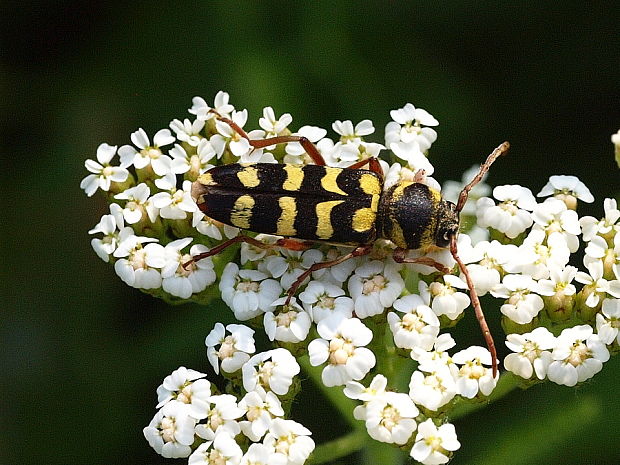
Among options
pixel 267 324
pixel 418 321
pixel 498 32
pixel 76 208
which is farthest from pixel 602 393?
pixel 76 208

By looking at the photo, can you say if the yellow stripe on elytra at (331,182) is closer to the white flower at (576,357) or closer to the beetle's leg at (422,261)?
the beetle's leg at (422,261)

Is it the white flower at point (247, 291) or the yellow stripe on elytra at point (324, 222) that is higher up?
the yellow stripe on elytra at point (324, 222)

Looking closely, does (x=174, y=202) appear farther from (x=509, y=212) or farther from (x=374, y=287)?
(x=509, y=212)

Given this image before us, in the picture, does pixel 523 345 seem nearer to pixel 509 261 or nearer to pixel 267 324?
pixel 509 261

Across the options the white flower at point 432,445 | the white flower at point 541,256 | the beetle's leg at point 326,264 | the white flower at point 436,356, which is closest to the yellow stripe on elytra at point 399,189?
the beetle's leg at point 326,264

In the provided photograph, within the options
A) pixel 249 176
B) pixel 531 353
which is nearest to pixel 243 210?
pixel 249 176

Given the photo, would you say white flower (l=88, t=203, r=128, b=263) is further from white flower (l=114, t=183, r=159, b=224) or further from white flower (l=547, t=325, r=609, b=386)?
white flower (l=547, t=325, r=609, b=386)
